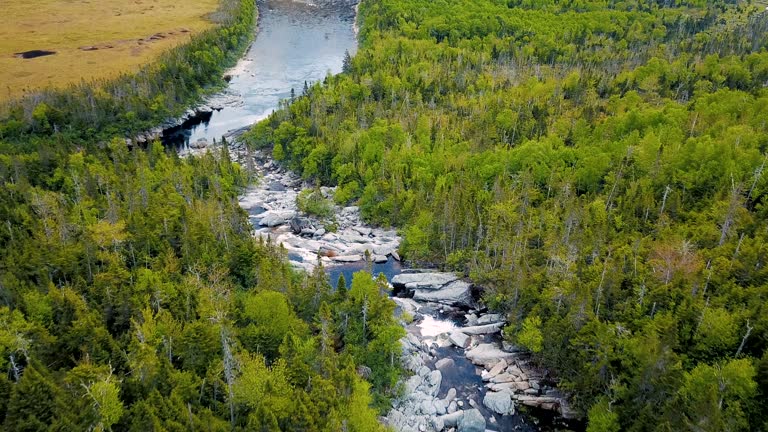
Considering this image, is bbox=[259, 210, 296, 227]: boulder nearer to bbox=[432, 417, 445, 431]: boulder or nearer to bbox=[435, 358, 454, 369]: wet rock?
bbox=[435, 358, 454, 369]: wet rock

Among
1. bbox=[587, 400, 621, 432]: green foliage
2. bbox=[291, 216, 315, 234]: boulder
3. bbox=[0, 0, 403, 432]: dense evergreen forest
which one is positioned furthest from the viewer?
bbox=[291, 216, 315, 234]: boulder

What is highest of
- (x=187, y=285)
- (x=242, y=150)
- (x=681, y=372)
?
(x=681, y=372)

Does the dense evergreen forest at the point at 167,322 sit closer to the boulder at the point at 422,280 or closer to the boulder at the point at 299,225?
the boulder at the point at 299,225

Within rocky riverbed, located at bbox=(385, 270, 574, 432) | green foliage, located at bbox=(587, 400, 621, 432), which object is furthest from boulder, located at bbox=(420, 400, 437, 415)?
green foliage, located at bbox=(587, 400, 621, 432)

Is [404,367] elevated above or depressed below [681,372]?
below

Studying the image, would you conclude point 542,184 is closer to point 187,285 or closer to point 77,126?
→ point 187,285

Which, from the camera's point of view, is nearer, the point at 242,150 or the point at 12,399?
the point at 12,399

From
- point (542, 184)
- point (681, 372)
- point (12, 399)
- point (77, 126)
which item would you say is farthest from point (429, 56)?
point (12, 399)
